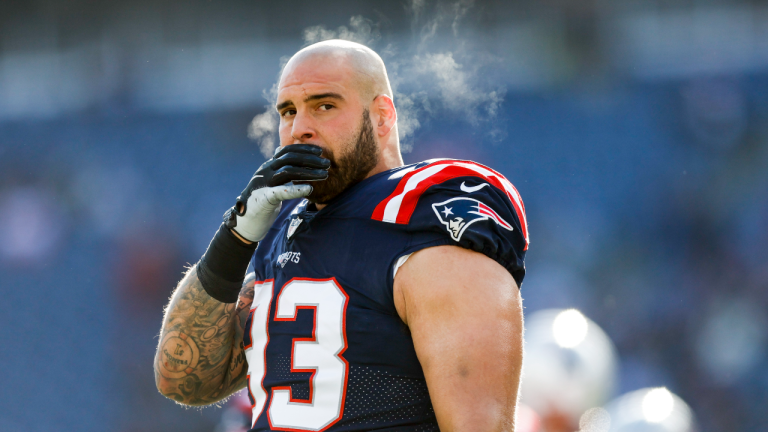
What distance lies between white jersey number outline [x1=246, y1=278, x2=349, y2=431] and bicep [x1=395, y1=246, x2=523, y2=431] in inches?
7.6

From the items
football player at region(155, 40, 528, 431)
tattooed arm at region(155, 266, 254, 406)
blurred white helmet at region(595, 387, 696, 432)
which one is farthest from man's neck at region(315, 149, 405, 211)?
blurred white helmet at region(595, 387, 696, 432)

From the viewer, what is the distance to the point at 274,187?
67.2 inches

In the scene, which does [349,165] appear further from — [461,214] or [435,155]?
[435,155]

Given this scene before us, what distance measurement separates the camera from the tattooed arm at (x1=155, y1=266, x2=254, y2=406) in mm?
1896

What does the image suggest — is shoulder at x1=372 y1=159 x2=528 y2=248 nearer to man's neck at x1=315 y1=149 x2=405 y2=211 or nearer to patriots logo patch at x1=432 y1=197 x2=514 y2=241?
patriots logo patch at x1=432 y1=197 x2=514 y2=241

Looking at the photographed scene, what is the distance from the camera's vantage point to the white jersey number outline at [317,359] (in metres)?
1.45

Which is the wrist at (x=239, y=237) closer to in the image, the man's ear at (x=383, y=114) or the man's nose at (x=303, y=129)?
the man's nose at (x=303, y=129)

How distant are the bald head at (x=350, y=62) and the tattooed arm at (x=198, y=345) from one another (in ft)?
2.33

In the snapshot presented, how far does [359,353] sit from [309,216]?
49 centimetres

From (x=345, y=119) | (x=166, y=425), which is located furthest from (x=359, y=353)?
(x=166, y=425)

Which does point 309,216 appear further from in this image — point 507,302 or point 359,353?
point 507,302

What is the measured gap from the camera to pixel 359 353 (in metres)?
1.44

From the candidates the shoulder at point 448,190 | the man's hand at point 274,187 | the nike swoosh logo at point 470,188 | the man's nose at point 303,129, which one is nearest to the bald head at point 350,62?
the man's nose at point 303,129

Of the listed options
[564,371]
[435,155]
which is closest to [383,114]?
[564,371]
